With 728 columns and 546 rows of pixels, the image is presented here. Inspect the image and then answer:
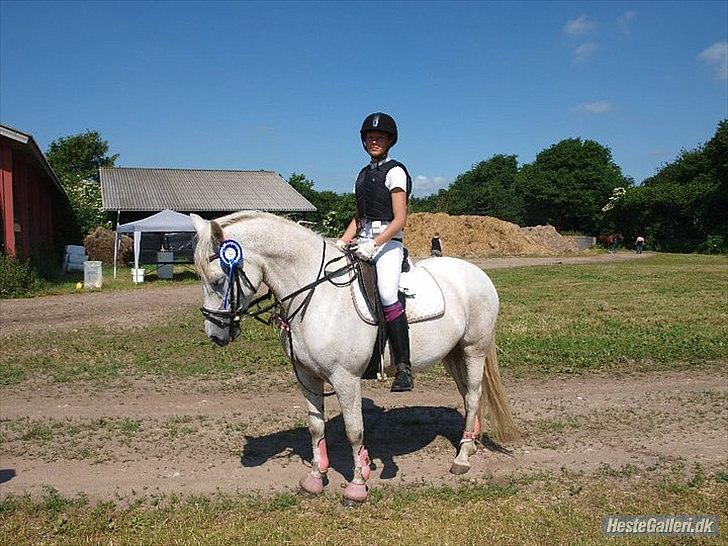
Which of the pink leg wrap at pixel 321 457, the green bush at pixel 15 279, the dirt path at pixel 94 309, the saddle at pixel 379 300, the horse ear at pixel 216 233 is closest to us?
the horse ear at pixel 216 233

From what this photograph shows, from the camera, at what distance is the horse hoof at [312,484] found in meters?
4.80

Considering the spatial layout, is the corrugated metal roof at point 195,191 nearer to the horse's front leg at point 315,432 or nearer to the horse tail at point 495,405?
the horse tail at point 495,405

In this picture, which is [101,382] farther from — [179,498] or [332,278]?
[332,278]

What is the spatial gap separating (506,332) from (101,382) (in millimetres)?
7191

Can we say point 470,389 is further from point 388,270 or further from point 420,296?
point 388,270

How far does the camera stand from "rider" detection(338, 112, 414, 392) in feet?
15.5

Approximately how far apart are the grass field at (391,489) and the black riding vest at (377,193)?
2260 mm

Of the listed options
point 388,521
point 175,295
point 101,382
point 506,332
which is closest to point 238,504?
point 388,521

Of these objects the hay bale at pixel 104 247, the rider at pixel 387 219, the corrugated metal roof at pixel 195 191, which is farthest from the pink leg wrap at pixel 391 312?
the corrugated metal roof at pixel 195 191

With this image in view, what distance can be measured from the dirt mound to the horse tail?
36139 millimetres

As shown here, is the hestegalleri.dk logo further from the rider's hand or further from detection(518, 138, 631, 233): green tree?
detection(518, 138, 631, 233): green tree

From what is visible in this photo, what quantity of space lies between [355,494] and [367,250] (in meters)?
1.89

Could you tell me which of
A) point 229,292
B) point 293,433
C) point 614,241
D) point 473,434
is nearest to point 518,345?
point 473,434

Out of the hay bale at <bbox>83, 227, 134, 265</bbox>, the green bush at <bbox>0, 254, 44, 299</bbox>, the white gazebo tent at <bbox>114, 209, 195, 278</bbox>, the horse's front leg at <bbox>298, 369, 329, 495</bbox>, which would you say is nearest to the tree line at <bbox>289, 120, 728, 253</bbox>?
the white gazebo tent at <bbox>114, 209, 195, 278</bbox>
